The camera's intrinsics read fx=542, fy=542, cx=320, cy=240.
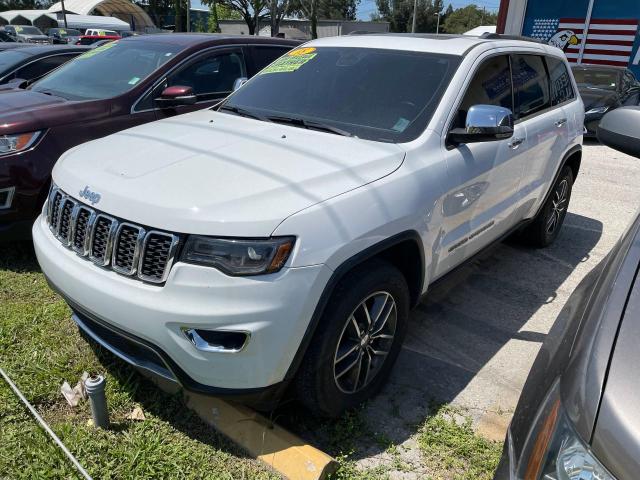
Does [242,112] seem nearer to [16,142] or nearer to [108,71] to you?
[16,142]

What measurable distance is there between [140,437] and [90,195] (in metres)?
1.14

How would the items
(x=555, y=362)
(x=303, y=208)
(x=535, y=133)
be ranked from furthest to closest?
(x=535, y=133), (x=303, y=208), (x=555, y=362)

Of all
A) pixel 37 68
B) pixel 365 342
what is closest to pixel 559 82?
pixel 365 342

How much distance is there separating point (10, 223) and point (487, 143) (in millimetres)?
3458

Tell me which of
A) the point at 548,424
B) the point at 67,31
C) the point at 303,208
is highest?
the point at 303,208

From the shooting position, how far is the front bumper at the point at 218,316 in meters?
2.10

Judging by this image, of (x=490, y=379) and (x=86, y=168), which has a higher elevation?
(x=86, y=168)

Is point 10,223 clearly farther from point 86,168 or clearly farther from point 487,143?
point 487,143

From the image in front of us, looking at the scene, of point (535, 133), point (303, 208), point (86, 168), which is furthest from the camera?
point (535, 133)

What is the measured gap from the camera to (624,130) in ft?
8.36

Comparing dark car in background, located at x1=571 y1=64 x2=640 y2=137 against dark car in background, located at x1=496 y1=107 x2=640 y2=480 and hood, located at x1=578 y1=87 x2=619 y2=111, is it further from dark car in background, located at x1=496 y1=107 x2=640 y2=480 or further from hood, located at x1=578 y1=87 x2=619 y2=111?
dark car in background, located at x1=496 y1=107 x2=640 y2=480

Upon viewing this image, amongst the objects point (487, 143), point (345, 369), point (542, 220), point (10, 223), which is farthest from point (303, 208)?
point (542, 220)

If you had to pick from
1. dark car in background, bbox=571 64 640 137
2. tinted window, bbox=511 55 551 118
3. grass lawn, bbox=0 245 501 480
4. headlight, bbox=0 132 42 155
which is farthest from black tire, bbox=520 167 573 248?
dark car in background, bbox=571 64 640 137

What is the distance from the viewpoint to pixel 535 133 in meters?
4.03
